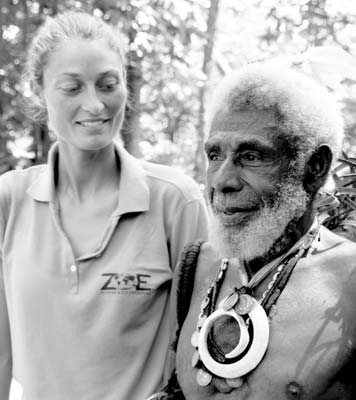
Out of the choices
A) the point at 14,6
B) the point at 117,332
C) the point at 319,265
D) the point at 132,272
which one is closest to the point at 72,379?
the point at 117,332

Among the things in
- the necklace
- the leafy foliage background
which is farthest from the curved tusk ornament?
the leafy foliage background

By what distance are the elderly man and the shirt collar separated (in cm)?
44

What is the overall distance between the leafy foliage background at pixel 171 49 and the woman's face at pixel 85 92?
44.7 inches

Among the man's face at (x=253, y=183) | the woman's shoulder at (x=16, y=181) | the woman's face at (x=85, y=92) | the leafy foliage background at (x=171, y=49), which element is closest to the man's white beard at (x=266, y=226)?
the man's face at (x=253, y=183)

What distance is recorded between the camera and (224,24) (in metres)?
5.68

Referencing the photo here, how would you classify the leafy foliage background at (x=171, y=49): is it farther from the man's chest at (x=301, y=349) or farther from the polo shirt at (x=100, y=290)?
the man's chest at (x=301, y=349)

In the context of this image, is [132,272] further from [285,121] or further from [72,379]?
[285,121]

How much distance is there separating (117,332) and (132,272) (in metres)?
0.20

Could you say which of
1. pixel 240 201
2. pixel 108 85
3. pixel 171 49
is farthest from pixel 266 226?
pixel 171 49

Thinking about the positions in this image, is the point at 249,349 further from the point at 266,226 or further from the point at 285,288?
the point at 266,226

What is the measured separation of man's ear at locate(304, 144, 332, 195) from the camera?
2049 mm

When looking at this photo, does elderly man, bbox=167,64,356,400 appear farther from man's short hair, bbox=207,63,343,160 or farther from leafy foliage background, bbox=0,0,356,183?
leafy foliage background, bbox=0,0,356,183

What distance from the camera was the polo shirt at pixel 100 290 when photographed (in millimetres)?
2396

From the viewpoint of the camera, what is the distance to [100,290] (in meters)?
2.40
